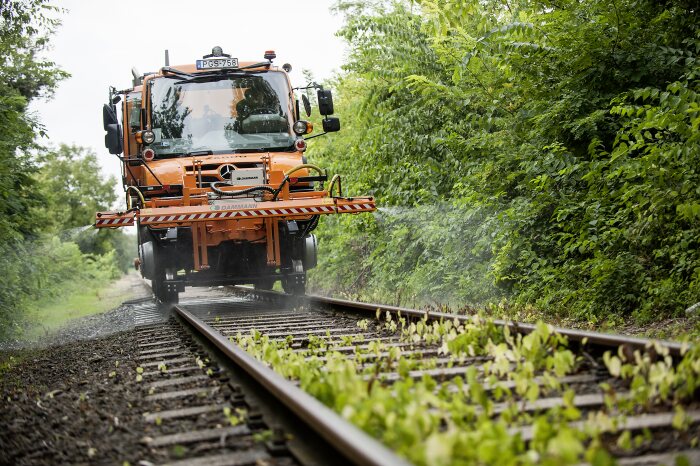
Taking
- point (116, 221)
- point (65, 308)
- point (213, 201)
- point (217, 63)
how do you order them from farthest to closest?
point (65, 308)
point (217, 63)
point (213, 201)
point (116, 221)

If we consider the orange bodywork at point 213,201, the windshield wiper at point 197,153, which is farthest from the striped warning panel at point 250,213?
the windshield wiper at point 197,153

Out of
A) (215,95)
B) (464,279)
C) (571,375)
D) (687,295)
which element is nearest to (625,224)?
(687,295)

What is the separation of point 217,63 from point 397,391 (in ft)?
30.9

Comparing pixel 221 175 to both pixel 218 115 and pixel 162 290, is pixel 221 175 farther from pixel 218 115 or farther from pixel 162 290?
pixel 162 290

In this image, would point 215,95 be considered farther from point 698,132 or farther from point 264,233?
point 698,132

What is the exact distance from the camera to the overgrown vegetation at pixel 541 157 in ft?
25.0

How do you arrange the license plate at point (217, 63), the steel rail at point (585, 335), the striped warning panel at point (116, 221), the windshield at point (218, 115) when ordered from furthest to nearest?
the license plate at point (217, 63), the windshield at point (218, 115), the striped warning panel at point (116, 221), the steel rail at point (585, 335)

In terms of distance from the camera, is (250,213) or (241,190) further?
(241,190)

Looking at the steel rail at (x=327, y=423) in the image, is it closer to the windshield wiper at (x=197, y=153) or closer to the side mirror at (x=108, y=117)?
the windshield wiper at (x=197, y=153)

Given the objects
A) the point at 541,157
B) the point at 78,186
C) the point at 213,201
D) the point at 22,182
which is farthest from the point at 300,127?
the point at 78,186

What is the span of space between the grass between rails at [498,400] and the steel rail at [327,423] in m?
0.11

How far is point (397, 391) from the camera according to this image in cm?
368

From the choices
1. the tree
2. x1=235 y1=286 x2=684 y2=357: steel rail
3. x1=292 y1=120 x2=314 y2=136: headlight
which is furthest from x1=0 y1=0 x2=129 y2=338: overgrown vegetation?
x1=235 y1=286 x2=684 y2=357: steel rail

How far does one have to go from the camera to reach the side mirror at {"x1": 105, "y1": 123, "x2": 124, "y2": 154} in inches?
453
